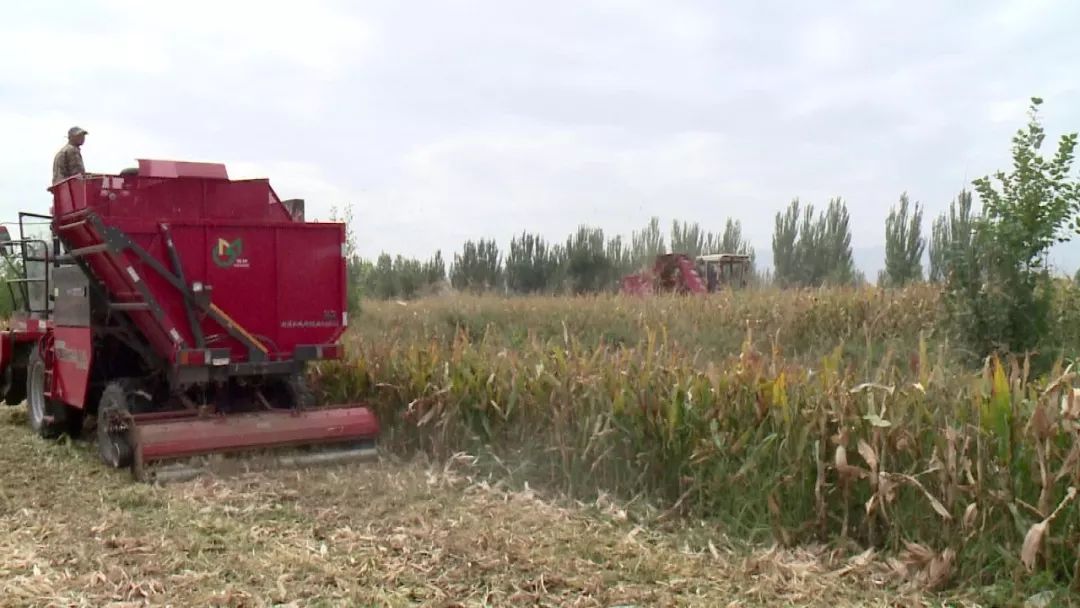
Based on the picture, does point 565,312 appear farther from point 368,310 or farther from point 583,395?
point 583,395

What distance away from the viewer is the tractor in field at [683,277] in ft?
65.0

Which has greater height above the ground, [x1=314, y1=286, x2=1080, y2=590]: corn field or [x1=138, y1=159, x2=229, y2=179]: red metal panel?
[x1=138, y1=159, x2=229, y2=179]: red metal panel

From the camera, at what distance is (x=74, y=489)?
6152mm

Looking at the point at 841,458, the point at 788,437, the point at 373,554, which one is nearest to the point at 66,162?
the point at 373,554

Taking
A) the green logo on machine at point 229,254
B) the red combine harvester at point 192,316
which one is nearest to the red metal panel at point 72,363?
the red combine harvester at point 192,316

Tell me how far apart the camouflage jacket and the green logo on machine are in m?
1.94

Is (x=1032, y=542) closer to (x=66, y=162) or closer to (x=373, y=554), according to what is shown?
(x=373, y=554)

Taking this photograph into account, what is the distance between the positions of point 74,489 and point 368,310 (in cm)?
1140

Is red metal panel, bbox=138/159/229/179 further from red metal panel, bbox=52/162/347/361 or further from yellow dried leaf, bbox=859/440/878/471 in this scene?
yellow dried leaf, bbox=859/440/878/471

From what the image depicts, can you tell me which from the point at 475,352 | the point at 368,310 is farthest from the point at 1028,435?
the point at 368,310

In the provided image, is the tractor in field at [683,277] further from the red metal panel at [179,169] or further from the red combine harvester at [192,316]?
the red metal panel at [179,169]

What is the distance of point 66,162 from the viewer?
26.5 feet

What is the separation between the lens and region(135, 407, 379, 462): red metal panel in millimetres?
6340

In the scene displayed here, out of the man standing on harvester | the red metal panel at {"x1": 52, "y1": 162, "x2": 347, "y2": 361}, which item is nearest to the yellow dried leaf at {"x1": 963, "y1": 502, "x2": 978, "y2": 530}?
the red metal panel at {"x1": 52, "y1": 162, "x2": 347, "y2": 361}
